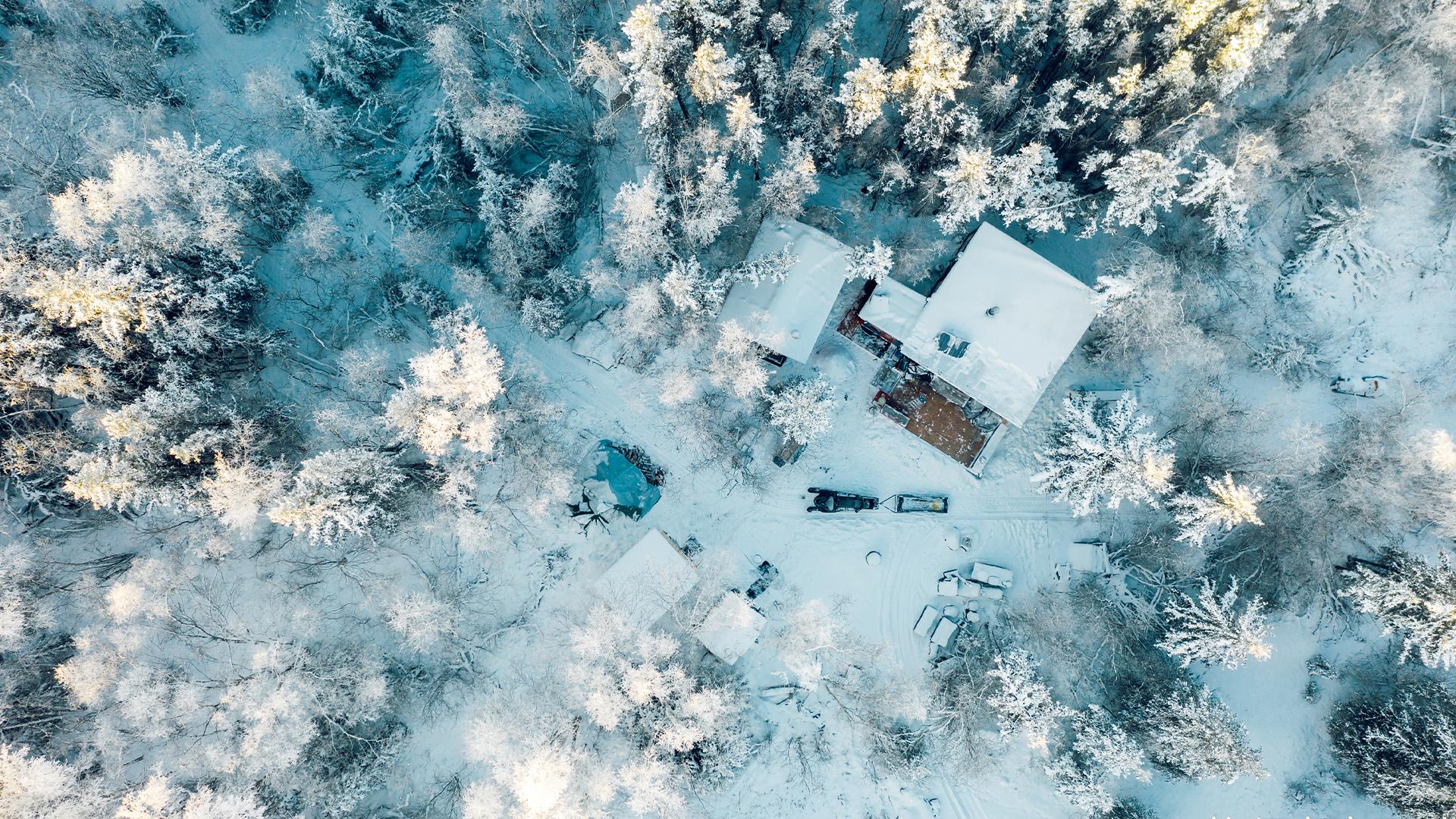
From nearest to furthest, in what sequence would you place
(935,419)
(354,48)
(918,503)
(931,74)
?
(931,74) → (354,48) → (935,419) → (918,503)

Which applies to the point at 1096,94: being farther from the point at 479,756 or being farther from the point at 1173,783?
the point at 479,756

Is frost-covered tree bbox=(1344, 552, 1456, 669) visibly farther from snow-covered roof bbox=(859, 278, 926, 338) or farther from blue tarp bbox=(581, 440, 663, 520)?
blue tarp bbox=(581, 440, 663, 520)

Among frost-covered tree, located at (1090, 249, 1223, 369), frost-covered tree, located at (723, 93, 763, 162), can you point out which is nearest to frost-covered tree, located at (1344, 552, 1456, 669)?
frost-covered tree, located at (1090, 249, 1223, 369)

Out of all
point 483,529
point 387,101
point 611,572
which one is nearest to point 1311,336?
point 611,572

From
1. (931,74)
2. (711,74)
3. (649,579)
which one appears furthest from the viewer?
(649,579)

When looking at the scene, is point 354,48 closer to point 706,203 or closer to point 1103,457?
point 706,203

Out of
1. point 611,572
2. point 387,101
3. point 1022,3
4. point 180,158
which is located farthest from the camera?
point 387,101

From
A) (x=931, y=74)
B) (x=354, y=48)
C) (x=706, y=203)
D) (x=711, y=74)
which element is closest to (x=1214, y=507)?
(x=931, y=74)
